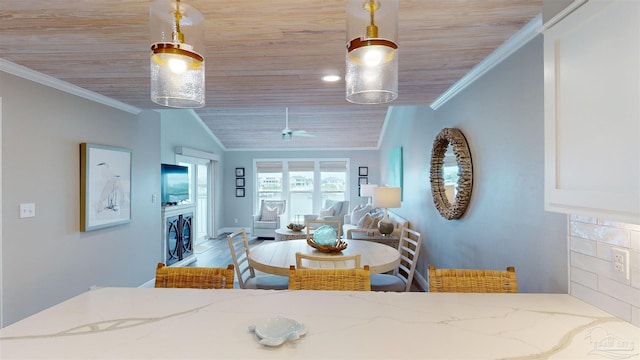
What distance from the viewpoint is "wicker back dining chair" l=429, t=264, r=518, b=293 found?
5.17 feet

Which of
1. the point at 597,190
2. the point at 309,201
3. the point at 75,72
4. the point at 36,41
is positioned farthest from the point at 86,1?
the point at 309,201

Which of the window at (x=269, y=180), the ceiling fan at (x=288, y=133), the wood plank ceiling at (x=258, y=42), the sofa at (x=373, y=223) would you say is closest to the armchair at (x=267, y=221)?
the window at (x=269, y=180)

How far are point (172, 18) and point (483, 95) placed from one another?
7.24 feet

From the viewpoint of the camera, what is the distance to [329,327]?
1.12m

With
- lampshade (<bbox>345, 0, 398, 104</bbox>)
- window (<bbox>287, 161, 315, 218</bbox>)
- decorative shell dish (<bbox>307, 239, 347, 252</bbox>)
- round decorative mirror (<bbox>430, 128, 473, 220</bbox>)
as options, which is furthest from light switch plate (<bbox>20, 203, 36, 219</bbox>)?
window (<bbox>287, 161, 315, 218</bbox>)

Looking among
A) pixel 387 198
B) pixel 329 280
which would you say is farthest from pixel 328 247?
pixel 387 198

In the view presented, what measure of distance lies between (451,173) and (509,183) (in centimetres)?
99

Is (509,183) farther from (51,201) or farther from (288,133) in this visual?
(288,133)

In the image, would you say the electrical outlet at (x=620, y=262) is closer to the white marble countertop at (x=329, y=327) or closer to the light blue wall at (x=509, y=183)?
the white marble countertop at (x=329, y=327)

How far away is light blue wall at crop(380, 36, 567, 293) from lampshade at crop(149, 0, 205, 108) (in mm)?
1759

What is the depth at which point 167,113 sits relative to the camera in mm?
5918

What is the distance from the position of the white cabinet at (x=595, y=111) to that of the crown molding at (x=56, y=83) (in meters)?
3.20

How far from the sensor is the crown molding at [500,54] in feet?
5.77

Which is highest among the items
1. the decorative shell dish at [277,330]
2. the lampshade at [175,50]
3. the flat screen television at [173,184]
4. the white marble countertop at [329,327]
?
the lampshade at [175,50]
